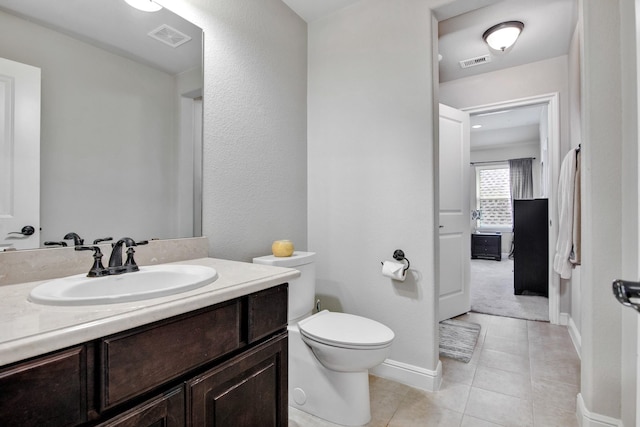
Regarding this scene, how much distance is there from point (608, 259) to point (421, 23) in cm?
162

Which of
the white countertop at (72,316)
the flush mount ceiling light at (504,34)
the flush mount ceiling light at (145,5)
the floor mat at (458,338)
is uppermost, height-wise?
the flush mount ceiling light at (504,34)

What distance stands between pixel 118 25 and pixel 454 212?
2.90 meters

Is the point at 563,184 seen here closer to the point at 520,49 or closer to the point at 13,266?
the point at 520,49

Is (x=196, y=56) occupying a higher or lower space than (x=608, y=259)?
higher

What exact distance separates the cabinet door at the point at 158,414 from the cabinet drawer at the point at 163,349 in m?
0.04

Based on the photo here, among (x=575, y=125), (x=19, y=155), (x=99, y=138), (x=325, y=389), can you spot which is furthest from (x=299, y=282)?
(x=575, y=125)

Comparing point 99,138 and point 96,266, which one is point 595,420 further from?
point 99,138

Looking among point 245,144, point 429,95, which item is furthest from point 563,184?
point 245,144

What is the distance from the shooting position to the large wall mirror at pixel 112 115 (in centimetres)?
107

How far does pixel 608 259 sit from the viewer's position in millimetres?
1371

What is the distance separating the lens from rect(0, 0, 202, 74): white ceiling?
1.09 meters

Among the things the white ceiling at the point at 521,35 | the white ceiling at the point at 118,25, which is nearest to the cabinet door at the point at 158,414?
the white ceiling at the point at 118,25

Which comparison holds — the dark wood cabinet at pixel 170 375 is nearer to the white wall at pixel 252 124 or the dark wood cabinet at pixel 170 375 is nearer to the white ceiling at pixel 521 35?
the white wall at pixel 252 124

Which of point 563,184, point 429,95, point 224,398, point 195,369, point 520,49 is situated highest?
point 520,49
